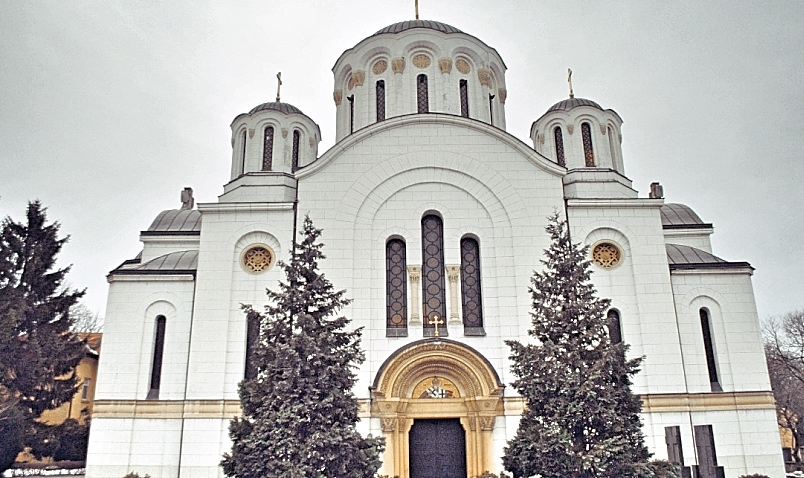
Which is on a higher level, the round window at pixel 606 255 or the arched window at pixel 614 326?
the round window at pixel 606 255

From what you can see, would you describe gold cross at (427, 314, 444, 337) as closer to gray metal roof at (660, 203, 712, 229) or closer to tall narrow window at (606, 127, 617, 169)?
tall narrow window at (606, 127, 617, 169)

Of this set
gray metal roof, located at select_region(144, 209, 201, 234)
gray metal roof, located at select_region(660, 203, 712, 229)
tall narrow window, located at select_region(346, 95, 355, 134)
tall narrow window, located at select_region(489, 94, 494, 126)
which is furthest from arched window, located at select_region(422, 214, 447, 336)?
gray metal roof, located at select_region(660, 203, 712, 229)

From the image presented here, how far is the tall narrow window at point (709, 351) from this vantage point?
15883mm

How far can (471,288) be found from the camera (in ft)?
52.9

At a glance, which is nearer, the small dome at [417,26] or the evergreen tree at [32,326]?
the evergreen tree at [32,326]

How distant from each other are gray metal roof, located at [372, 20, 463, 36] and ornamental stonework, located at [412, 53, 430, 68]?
1.04 meters

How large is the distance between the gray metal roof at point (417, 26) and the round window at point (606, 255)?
30.1ft

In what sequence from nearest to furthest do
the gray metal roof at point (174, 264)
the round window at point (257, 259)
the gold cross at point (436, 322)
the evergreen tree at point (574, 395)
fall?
the evergreen tree at point (574, 395) < the gold cross at point (436, 322) < the round window at point (257, 259) < the gray metal roof at point (174, 264)

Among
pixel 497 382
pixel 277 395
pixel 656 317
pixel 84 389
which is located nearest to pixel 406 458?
pixel 497 382

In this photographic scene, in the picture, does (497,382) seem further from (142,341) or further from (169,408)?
(142,341)

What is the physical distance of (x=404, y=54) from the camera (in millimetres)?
19969

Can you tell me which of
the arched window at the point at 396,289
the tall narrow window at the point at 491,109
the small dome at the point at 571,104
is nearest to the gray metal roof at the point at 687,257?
the small dome at the point at 571,104

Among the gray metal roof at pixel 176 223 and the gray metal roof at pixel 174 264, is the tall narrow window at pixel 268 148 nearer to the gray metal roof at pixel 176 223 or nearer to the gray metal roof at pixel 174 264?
the gray metal roof at pixel 176 223

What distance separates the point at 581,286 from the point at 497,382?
376 centimetres
